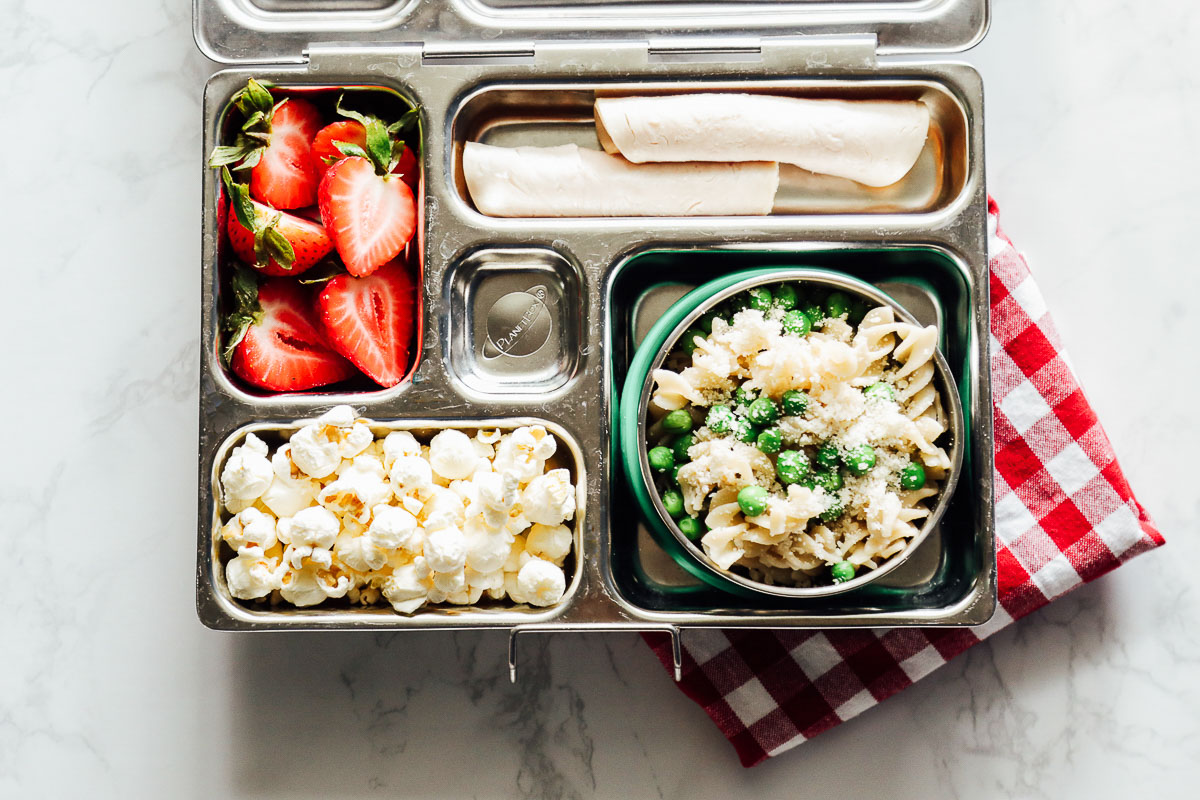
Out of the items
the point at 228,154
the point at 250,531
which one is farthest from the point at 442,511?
the point at 228,154

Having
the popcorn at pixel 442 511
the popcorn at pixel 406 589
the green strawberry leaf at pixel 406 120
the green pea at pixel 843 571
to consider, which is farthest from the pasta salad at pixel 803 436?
the green strawberry leaf at pixel 406 120

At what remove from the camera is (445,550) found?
150 centimetres

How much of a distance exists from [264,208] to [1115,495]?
1.71 metres

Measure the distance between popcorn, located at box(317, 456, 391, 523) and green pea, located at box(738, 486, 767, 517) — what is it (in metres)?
0.61

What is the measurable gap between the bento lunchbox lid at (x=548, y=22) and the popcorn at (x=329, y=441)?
0.68 m

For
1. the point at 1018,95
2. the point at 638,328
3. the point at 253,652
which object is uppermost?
the point at 1018,95

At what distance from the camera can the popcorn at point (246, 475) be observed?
5.08 feet

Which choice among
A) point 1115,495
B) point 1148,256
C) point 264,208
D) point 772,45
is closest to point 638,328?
point 772,45

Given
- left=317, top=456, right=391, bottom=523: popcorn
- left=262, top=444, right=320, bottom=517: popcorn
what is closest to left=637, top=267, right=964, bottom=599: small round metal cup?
left=317, top=456, right=391, bottom=523: popcorn

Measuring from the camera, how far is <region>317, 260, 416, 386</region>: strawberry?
Answer: 1653 millimetres

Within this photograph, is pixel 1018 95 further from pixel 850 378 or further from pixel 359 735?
pixel 359 735

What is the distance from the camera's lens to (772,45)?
5.46ft

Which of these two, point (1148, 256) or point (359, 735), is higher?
point (1148, 256)

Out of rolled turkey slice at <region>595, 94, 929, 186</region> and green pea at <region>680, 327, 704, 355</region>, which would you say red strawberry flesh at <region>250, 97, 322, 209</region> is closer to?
rolled turkey slice at <region>595, 94, 929, 186</region>
